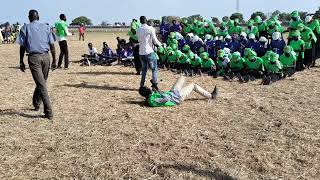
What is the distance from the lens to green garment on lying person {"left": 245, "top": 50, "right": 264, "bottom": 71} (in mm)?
13140

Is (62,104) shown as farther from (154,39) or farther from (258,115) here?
(258,115)

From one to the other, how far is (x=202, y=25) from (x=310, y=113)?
1051 centimetres

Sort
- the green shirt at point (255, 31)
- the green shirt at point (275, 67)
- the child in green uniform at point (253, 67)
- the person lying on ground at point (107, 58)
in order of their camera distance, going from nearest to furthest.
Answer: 1. the green shirt at point (275, 67)
2. the child in green uniform at point (253, 67)
3. the green shirt at point (255, 31)
4. the person lying on ground at point (107, 58)

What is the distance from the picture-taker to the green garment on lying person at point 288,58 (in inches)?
516

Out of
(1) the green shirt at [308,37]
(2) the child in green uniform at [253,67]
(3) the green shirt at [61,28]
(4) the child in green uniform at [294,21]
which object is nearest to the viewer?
(2) the child in green uniform at [253,67]

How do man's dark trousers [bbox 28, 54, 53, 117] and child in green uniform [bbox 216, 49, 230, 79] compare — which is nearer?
man's dark trousers [bbox 28, 54, 53, 117]

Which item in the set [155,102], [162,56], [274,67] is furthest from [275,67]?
[155,102]

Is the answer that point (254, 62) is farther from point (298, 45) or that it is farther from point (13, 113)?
point (13, 113)

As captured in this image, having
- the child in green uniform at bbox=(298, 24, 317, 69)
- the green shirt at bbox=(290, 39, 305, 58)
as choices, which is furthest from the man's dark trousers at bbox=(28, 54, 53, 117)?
the child in green uniform at bbox=(298, 24, 317, 69)

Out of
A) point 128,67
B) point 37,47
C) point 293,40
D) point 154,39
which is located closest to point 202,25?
point 128,67

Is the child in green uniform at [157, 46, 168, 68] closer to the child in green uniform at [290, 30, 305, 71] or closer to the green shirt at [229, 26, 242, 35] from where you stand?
the green shirt at [229, 26, 242, 35]

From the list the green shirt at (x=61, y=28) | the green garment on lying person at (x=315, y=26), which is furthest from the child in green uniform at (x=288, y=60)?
the green shirt at (x=61, y=28)

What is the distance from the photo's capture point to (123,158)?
21.7 ft

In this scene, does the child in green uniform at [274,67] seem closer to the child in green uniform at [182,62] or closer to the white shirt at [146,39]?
the child in green uniform at [182,62]
